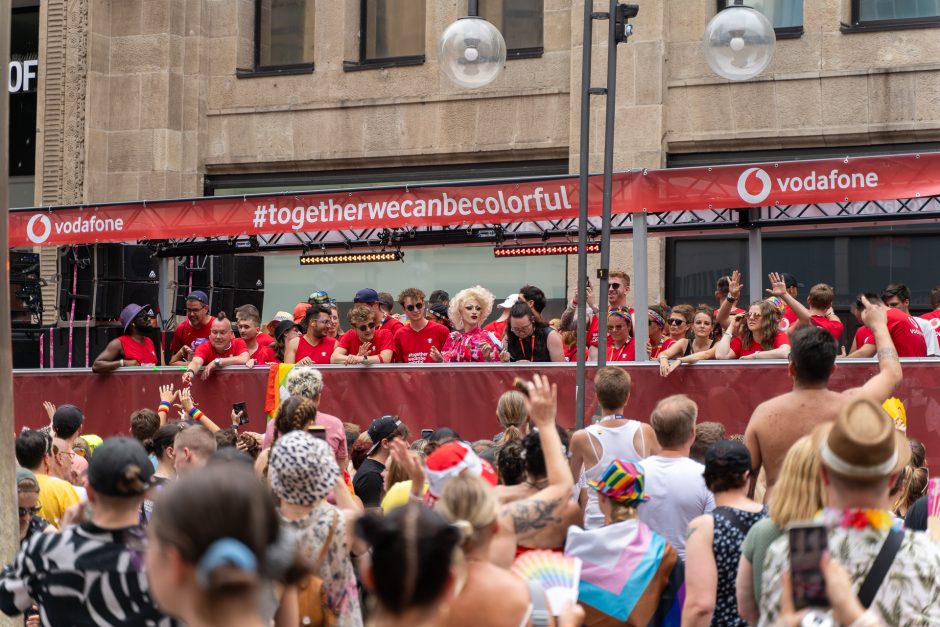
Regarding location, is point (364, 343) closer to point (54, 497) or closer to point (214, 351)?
point (214, 351)

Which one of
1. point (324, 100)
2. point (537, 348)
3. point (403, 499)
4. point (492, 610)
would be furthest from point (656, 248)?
point (492, 610)

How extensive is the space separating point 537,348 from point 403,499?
21.1 ft

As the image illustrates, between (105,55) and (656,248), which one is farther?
(105,55)

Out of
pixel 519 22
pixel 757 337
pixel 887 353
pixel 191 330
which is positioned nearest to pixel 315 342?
pixel 191 330

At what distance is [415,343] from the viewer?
13102 millimetres

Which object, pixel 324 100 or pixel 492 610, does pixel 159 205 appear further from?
pixel 492 610

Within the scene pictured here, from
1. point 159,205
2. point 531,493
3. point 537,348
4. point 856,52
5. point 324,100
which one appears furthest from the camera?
point 324,100

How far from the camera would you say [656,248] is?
1959 cm

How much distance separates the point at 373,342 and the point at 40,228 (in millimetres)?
4507

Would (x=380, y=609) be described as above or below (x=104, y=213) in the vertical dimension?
Result: below

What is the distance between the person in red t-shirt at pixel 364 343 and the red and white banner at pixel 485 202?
1065 millimetres

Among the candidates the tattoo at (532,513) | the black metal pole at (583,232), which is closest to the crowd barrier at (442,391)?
the black metal pole at (583,232)

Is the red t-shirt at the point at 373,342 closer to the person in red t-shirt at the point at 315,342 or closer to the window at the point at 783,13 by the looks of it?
the person in red t-shirt at the point at 315,342

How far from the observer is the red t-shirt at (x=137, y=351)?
46.3 feet
